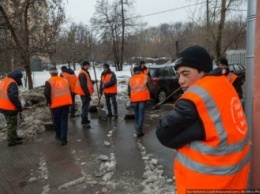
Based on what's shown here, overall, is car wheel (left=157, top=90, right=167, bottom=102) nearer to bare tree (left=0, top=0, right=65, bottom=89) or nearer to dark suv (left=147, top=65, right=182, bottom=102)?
dark suv (left=147, top=65, right=182, bottom=102)

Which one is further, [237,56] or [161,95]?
[237,56]

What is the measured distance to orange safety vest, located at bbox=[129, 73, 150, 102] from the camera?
7469 mm

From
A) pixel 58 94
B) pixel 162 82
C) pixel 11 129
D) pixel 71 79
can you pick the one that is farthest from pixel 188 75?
pixel 162 82

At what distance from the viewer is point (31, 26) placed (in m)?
15.7

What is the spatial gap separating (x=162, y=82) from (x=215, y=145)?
10.7 metres

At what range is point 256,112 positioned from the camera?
2670mm

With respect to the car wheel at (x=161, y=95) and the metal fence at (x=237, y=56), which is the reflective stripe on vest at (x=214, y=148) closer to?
the car wheel at (x=161, y=95)

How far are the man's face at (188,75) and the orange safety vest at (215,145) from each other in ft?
0.48

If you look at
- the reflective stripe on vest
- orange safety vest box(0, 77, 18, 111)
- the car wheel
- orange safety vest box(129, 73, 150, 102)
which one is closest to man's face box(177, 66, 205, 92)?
the reflective stripe on vest

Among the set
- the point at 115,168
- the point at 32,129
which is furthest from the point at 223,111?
the point at 32,129

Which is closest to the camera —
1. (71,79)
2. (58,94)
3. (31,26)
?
(58,94)

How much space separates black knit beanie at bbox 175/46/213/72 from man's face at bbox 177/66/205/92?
0.11 feet

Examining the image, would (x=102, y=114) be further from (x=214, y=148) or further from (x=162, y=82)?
(x=214, y=148)

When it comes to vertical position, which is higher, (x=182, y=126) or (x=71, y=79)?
(x=182, y=126)
